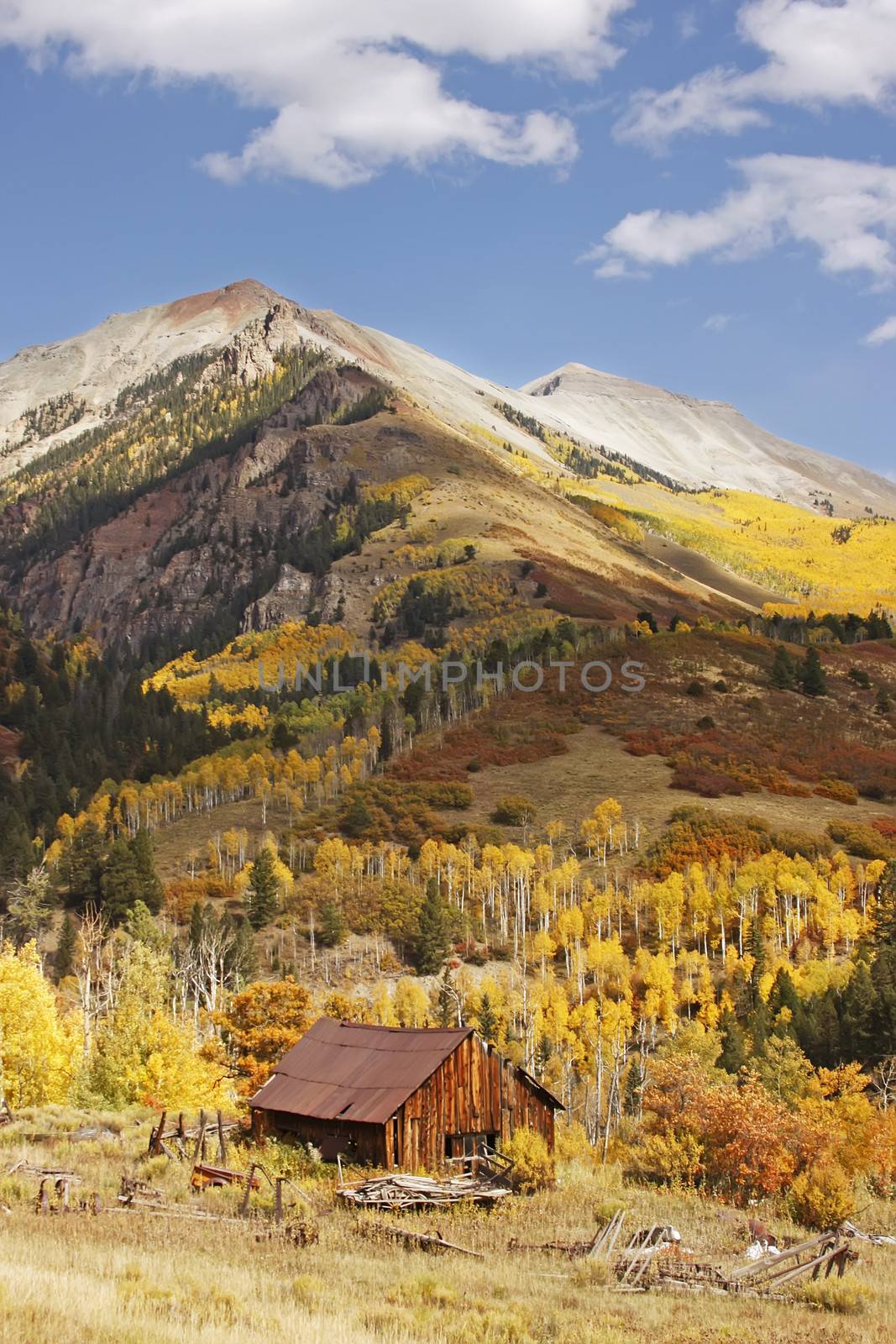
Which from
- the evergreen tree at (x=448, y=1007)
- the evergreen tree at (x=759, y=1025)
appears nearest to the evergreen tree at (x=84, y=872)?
the evergreen tree at (x=448, y=1007)

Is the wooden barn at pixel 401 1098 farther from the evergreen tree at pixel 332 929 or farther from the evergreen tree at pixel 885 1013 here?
the evergreen tree at pixel 332 929

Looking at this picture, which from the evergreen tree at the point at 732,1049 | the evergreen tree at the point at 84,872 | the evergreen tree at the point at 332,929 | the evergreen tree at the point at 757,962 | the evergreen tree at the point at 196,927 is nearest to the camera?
the evergreen tree at the point at 732,1049

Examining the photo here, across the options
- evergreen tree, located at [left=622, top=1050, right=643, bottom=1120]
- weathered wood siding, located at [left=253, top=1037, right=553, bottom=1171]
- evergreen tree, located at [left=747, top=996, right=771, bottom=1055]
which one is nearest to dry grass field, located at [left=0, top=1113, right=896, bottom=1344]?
weathered wood siding, located at [left=253, top=1037, right=553, bottom=1171]

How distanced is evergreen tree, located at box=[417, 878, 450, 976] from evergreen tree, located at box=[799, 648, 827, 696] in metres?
84.5

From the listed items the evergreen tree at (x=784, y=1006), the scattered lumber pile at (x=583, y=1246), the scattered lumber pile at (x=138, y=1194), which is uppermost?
the scattered lumber pile at (x=138, y=1194)

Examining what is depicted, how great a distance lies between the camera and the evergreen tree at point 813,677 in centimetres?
16925

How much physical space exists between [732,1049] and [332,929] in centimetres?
4003

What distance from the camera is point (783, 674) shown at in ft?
559

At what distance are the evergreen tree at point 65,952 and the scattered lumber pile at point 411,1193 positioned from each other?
68.1 m

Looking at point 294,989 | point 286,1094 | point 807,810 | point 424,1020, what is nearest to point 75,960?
point 424,1020

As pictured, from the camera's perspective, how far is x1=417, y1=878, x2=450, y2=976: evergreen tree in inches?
3866

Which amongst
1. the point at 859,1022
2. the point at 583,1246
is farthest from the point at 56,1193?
the point at 859,1022

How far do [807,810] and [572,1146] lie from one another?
83931mm

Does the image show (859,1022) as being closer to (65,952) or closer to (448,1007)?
(448,1007)
